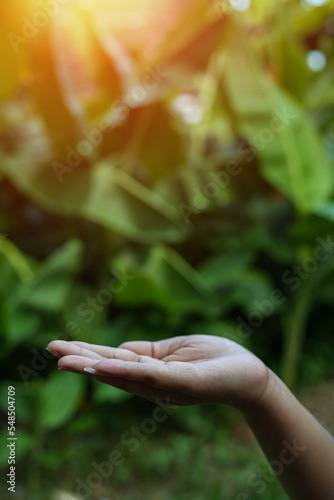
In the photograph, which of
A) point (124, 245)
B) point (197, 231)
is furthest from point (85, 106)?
point (197, 231)

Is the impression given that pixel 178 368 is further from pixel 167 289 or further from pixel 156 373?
pixel 167 289

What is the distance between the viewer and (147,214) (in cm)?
128

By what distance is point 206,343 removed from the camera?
44cm

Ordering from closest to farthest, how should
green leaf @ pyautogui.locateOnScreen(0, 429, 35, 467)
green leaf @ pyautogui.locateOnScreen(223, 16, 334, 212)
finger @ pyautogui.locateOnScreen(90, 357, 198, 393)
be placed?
1. finger @ pyautogui.locateOnScreen(90, 357, 198, 393)
2. green leaf @ pyautogui.locateOnScreen(0, 429, 35, 467)
3. green leaf @ pyautogui.locateOnScreen(223, 16, 334, 212)

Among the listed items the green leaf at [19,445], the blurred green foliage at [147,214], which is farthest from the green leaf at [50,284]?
the green leaf at [19,445]

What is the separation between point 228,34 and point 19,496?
3.79 ft

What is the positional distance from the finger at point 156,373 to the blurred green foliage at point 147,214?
0.79 metres

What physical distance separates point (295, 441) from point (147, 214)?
0.90 metres

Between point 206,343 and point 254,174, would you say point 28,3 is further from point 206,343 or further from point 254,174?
point 206,343

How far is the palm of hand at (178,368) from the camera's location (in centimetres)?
34

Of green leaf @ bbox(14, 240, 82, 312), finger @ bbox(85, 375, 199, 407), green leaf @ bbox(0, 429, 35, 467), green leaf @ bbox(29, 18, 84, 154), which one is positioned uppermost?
green leaf @ bbox(29, 18, 84, 154)

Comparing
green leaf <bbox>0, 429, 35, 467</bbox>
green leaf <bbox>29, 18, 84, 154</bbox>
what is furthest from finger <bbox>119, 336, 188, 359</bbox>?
green leaf <bbox>29, 18, 84, 154</bbox>

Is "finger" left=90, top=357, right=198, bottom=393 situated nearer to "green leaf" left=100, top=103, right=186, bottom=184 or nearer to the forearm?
the forearm

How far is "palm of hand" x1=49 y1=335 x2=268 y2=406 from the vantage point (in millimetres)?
337
